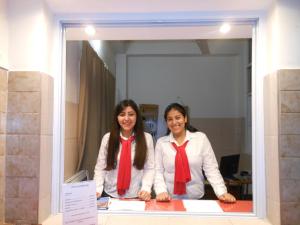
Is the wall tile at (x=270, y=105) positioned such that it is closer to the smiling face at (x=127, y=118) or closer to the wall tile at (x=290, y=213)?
the wall tile at (x=290, y=213)

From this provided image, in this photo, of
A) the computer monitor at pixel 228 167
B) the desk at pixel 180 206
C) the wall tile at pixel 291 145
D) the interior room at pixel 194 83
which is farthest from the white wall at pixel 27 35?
the interior room at pixel 194 83

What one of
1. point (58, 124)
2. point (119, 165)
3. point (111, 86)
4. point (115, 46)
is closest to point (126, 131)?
point (119, 165)

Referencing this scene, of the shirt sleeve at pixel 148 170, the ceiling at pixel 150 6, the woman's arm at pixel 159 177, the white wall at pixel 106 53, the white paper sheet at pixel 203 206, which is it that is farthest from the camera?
the white wall at pixel 106 53

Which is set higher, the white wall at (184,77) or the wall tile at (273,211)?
the white wall at (184,77)

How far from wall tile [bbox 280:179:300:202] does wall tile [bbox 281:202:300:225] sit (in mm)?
20

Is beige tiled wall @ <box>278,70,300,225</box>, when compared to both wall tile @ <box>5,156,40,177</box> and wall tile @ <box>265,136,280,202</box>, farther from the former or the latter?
wall tile @ <box>5,156,40,177</box>

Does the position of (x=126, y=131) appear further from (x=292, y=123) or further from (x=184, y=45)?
(x=184, y=45)

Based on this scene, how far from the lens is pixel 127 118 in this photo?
1.79 m

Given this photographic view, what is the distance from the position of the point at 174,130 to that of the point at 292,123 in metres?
0.80

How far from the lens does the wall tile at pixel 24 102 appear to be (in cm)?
117

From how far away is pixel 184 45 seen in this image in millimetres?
3973

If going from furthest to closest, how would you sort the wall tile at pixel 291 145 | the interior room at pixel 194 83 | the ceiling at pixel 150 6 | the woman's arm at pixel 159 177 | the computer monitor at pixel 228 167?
the interior room at pixel 194 83 < the computer monitor at pixel 228 167 < the woman's arm at pixel 159 177 < the ceiling at pixel 150 6 < the wall tile at pixel 291 145

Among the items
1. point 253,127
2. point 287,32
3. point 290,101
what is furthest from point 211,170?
point 287,32

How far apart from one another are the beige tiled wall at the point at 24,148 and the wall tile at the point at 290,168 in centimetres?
97
